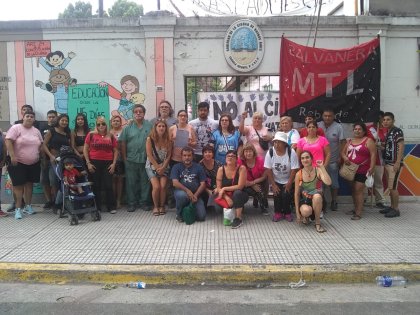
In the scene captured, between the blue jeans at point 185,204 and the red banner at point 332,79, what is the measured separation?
2307 millimetres

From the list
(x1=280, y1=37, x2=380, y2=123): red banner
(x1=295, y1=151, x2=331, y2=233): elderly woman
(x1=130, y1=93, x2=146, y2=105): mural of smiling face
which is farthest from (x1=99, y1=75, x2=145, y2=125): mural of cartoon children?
(x1=295, y1=151, x2=331, y2=233): elderly woman

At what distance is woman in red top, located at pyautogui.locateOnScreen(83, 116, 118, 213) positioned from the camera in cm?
663

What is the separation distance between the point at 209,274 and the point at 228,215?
167cm

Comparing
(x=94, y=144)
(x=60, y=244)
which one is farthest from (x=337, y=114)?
(x=60, y=244)

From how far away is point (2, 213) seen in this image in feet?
22.4

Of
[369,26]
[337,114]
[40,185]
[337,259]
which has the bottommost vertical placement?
[337,259]

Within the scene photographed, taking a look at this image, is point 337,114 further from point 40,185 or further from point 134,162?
point 40,185

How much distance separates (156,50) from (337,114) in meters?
3.47

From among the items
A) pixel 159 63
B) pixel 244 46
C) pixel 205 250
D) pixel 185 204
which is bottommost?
pixel 205 250

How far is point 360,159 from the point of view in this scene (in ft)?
21.1

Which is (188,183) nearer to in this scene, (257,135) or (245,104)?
(257,135)

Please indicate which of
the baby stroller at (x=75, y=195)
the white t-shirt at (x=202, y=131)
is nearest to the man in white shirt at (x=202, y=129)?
the white t-shirt at (x=202, y=131)

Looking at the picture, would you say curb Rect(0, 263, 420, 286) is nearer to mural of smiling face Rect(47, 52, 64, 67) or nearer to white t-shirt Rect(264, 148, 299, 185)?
white t-shirt Rect(264, 148, 299, 185)

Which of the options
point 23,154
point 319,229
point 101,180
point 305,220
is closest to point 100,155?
point 101,180
